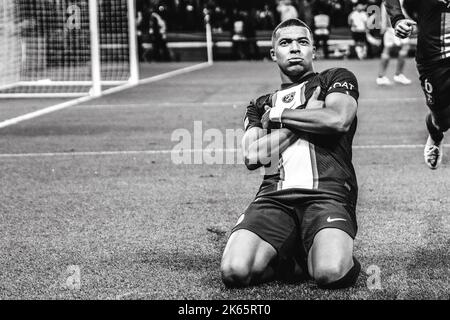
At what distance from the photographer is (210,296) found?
13.7 feet

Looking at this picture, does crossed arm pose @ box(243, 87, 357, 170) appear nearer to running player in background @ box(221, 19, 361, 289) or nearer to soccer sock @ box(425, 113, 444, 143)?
running player in background @ box(221, 19, 361, 289)

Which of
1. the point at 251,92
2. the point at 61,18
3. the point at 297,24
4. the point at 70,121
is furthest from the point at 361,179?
the point at 61,18

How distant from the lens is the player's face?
15.4 feet

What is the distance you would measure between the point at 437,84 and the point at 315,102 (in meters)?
1.33

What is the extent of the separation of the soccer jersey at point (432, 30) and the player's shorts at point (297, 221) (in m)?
1.49

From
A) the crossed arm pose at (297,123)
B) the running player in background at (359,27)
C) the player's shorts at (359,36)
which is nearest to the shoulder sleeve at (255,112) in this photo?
the crossed arm pose at (297,123)

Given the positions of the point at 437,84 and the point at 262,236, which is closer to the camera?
the point at 262,236

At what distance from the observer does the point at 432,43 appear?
5.56m

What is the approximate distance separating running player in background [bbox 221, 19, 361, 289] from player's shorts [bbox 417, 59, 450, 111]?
114cm

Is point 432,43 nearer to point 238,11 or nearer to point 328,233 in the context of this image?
point 328,233

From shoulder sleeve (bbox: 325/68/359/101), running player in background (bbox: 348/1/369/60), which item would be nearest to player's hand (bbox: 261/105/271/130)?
shoulder sleeve (bbox: 325/68/359/101)

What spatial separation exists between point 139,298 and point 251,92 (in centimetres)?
1258

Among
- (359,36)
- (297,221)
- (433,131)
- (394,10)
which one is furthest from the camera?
(359,36)

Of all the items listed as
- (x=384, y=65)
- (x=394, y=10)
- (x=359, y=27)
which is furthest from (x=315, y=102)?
(x=359, y=27)
